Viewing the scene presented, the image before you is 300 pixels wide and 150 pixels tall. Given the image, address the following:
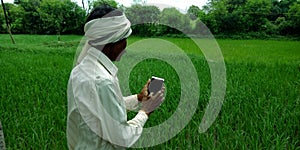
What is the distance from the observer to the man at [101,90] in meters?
0.97

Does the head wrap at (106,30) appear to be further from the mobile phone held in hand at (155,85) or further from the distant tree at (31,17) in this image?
the distant tree at (31,17)

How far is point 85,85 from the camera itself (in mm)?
985

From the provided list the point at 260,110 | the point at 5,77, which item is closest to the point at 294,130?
the point at 260,110

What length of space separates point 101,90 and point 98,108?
0.06 metres

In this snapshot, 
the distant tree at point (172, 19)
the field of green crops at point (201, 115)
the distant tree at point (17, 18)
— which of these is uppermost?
the distant tree at point (172, 19)

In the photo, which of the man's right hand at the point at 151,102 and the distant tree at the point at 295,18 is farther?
the distant tree at the point at 295,18

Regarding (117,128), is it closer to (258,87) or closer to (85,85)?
(85,85)

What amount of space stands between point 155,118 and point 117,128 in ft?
4.96

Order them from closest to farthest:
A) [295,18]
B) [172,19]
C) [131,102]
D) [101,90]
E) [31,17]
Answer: [101,90] → [131,102] → [172,19] → [295,18] → [31,17]

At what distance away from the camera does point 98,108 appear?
3.18 feet

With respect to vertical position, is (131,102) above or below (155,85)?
below

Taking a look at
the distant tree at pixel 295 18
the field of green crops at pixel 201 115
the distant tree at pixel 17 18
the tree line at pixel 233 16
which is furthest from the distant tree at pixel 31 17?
the field of green crops at pixel 201 115

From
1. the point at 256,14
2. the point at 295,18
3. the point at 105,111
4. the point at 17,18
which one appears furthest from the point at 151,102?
the point at 17,18

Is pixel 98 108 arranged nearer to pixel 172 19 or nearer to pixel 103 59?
pixel 103 59
